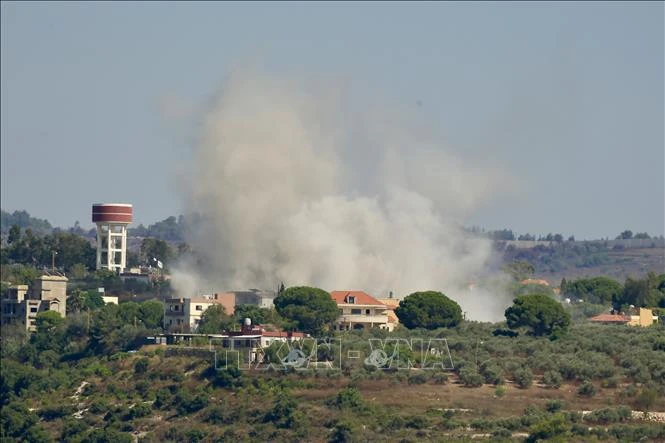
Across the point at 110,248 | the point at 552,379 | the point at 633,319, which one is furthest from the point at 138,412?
the point at 110,248

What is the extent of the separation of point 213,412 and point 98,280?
38.5 meters

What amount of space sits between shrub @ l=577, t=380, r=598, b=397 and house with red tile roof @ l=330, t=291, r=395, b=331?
19.7 metres

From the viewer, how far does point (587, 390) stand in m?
83.8

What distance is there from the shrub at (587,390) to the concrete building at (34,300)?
35.8 metres

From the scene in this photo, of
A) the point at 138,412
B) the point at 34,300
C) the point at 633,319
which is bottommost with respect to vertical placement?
the point at 138,412

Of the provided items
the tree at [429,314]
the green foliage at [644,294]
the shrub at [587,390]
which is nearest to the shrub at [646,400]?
the shrub at [587,390]

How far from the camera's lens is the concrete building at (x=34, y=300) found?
112 m

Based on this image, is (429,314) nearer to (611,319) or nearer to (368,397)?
(611,319)

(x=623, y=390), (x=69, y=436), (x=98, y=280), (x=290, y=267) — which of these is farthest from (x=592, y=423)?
(x=98, y=280)

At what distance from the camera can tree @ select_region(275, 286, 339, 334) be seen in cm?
9969

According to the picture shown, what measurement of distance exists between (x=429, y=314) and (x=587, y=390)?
57.6ft

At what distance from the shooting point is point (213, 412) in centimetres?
8581

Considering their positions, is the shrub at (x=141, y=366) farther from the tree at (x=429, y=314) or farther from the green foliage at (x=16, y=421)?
the tree at (x=429, y=314)

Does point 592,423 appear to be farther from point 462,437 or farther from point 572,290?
point 572,290
